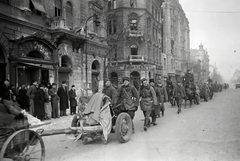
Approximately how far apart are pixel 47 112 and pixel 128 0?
26937 millimetres

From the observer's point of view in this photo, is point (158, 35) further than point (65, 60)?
Yes

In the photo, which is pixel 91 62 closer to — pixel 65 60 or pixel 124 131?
pixel 65 60

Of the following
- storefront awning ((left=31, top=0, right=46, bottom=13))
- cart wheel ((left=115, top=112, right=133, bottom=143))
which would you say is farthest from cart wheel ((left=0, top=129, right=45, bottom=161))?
storefront awning ((left=31, top=0, right=46, bottom=13))

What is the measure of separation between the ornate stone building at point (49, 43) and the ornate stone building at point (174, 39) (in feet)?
86.1

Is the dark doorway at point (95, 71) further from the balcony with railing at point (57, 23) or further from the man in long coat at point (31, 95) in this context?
the man in long coat at point (31, 95)

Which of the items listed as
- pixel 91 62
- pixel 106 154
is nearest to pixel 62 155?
pixel 106 154

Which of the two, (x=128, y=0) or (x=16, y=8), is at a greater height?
(x=128, y=0)

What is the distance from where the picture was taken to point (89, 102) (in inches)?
239

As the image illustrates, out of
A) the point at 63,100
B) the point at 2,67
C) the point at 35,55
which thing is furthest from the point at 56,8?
the point at 63,100

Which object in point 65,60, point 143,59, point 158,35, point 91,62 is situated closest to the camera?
point 65,60

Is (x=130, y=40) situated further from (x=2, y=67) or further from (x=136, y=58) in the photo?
(x=2, y=67)

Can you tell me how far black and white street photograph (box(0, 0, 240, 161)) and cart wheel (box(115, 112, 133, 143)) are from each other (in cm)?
3

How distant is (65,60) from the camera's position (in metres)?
18.1

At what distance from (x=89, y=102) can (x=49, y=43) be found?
10.5m
